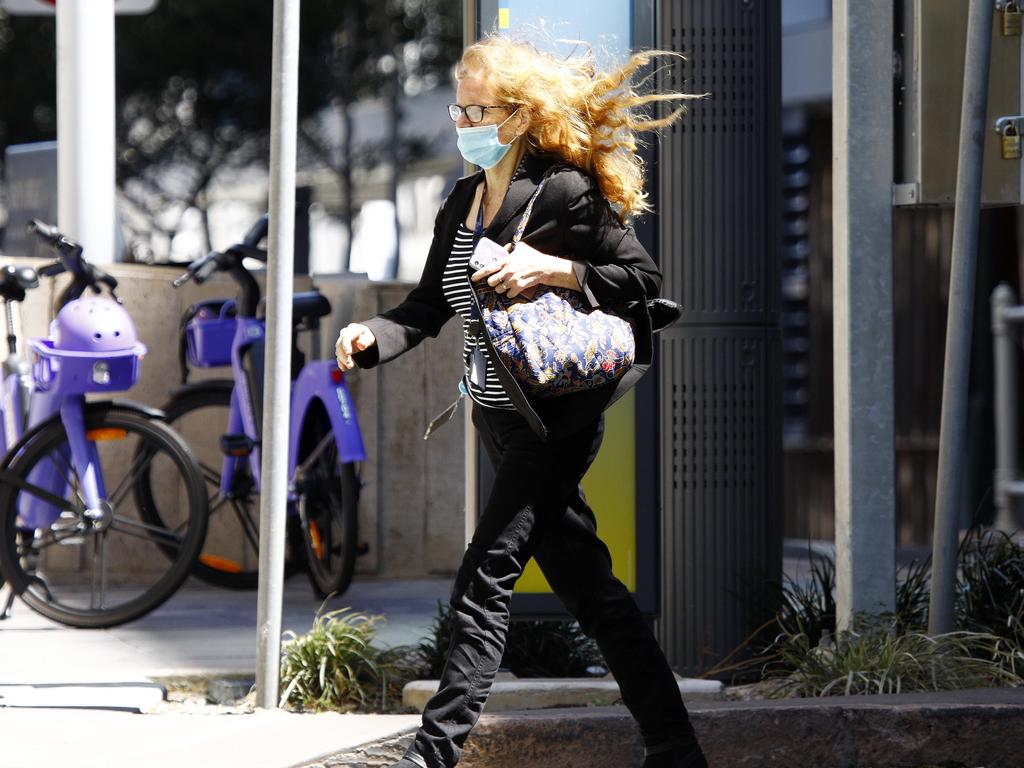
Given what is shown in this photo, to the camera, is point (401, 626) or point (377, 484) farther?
point (377, 484)

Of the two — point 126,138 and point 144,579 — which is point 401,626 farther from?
point 126,138

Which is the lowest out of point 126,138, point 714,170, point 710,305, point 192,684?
point 192,684

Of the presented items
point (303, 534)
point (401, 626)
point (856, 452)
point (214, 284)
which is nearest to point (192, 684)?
point (401, 626)

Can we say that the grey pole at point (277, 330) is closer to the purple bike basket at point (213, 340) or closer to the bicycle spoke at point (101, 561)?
the bicycle spoke at point (101, 561)

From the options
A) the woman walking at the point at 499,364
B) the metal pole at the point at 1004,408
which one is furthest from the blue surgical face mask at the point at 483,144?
the metal pole at the point at 1004,408

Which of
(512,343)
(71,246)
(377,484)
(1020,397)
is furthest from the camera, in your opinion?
(1020,397)

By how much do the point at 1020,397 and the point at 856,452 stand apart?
7.12 meters

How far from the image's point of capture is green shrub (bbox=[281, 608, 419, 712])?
5.21 m

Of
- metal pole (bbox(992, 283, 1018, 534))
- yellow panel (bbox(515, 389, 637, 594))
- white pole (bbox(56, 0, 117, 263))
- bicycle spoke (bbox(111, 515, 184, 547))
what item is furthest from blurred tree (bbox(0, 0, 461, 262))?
yellow panel (bbox(515, 389, 637, 594))

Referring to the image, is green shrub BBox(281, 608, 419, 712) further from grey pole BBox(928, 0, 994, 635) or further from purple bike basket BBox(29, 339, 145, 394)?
grey pole BBox(928, 0, 994, 635)

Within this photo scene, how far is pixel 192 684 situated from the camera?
5.49 meters

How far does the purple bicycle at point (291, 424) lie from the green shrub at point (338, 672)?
1.52 meters

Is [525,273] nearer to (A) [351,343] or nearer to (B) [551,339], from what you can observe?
(B) [551,339]

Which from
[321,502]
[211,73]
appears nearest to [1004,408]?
[321,502]
